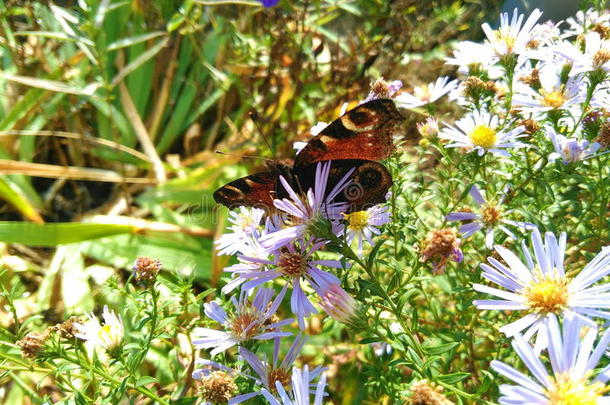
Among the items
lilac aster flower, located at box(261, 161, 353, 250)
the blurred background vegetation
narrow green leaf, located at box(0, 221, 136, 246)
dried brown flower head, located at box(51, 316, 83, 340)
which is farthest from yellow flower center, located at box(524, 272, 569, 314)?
narrow green leaf, located at box(0, 221, 136, 246)

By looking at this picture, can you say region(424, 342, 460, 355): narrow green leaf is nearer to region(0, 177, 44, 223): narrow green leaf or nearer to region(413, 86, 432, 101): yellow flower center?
region(413, 86, 432, 101): yellow flower center

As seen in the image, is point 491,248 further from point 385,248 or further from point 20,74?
point 20,74

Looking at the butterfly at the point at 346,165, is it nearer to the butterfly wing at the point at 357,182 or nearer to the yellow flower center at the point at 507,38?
the butterfly wing at the point at 357,182

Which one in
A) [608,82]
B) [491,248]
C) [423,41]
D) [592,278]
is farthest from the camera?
[423,41]

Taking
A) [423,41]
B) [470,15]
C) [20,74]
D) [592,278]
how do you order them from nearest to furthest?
1. [592,278]
2. [20,74]
3. [423,41]
4. [470,15]

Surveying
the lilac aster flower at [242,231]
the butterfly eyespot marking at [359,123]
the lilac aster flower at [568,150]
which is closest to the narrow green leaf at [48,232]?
the lilac aster flower at [242,231]

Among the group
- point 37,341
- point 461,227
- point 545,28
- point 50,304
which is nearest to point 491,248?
point 461,227

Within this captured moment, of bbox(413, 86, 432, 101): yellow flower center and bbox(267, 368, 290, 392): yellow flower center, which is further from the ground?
bbox(413, 86, 432, 101): yellow flower center

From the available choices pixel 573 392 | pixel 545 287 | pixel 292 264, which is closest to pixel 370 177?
pixel 292 264
